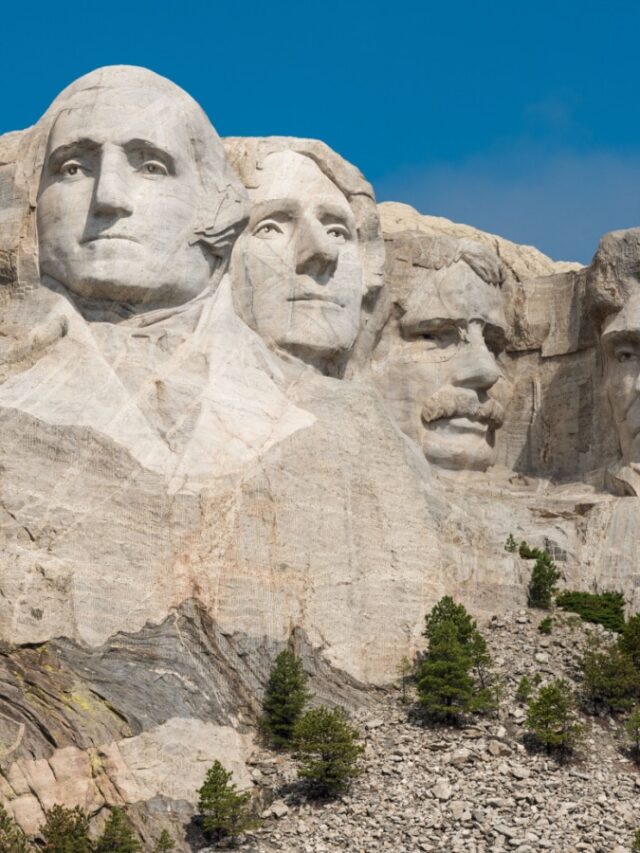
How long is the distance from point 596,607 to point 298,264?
5051 mm

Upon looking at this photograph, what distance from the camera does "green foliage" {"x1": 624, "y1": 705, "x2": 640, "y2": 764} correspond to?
100 feet

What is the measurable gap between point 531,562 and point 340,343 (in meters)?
3.29

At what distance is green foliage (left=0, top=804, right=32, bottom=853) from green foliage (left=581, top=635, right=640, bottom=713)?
6.29 metres

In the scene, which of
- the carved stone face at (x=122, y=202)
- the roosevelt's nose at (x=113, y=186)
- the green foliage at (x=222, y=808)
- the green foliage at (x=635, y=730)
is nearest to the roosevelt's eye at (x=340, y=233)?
the carved stone face at (x=122, y=202)

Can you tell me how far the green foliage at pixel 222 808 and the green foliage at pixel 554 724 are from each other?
3003 millimetres

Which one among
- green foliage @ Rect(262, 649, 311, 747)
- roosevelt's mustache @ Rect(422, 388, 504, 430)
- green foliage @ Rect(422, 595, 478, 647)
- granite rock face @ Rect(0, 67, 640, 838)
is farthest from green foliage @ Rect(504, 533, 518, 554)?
green foliage @ Rect(262, 649, 311, 747)

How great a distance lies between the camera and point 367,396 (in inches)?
1303

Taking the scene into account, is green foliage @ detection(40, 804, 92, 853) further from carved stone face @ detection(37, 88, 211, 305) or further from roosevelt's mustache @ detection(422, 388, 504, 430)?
roosevelt's mustache @ detection(422, 388, 504, 430)

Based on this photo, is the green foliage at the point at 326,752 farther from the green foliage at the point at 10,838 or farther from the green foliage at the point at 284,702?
the green foliage at the point at 10,838

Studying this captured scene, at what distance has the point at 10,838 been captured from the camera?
1088 inches

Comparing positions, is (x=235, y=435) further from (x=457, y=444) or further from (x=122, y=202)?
(x=457, y=444)

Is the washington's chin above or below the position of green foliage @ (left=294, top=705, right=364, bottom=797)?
above

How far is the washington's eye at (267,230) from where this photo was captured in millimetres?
34812

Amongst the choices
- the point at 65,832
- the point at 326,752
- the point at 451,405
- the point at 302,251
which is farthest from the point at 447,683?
the point at 302,251
